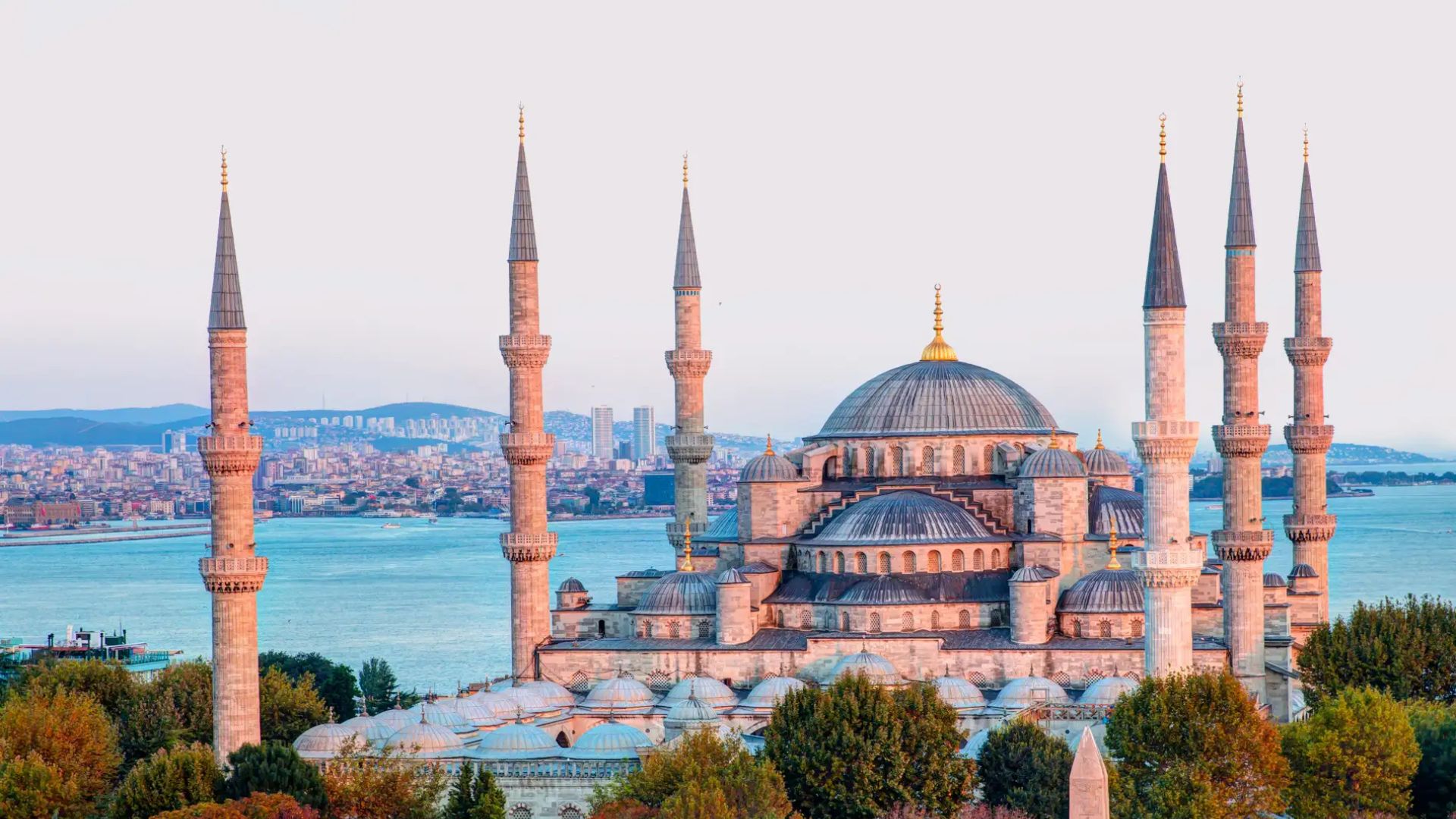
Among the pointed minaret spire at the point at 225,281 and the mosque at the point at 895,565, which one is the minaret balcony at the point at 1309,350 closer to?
the mosque at the point at 895,565

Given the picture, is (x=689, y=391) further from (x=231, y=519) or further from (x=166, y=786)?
(x=166, y=786)

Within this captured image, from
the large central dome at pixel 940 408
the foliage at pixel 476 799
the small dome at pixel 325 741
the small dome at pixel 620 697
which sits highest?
the large central dome at pixel 940 408

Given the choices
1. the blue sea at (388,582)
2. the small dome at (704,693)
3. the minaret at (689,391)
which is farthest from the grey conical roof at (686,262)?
the blue sea at (388,582)

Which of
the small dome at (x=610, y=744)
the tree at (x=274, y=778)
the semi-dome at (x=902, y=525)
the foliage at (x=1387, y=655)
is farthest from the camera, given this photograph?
the semi-dome at (x=902, y=525)

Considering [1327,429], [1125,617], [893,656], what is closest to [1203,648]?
[1125,617]

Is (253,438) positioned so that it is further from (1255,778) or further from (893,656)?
(1255,778)

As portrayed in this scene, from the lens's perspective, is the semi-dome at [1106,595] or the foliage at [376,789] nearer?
the foliage at [376,789]

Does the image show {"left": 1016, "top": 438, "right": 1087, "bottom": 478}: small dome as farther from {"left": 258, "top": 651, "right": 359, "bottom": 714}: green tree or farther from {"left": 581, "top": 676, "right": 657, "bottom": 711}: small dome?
Result: {"left": 258, "top": 651, "right": 359, "bottom": 714}: green tree
